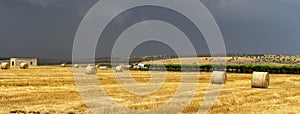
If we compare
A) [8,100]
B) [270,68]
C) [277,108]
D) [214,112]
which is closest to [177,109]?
[214,112]

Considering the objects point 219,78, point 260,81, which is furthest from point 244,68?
point 260,81

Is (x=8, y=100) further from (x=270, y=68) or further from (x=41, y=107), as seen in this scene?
(x=270, y=68)

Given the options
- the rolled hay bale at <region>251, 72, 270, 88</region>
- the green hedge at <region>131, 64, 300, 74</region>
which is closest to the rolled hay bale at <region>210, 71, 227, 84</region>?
the rolled hay bale at <region>251, 72, 270, 88</region>

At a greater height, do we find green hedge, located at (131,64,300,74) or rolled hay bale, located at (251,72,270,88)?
green hedge, located at (131,64,300,74)

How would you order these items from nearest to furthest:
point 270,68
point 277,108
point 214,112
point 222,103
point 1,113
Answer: point 1,113, point 214,112, point 277,108, point 222,103, point 270,68

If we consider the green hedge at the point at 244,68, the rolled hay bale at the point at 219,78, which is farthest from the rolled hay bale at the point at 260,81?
the green hedge at the point at 244,68

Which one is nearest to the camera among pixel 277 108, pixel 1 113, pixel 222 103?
pixel 1 113

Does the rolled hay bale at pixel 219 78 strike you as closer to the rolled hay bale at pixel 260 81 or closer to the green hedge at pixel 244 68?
the rolled hay bale at pixel 260 81

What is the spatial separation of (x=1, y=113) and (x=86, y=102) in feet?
12.7

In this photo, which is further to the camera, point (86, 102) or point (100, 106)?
point (86, 102)

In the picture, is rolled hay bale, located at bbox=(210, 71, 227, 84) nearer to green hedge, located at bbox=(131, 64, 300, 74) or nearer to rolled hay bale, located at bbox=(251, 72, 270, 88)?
rolled hay bale, located at bbox=(251, 72, 270, 88)

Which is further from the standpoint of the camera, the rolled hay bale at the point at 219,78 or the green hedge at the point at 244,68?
the green hedge at the point at 244,68

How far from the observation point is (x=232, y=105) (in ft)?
55.3

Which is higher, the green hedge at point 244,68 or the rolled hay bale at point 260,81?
the green hedge at point 244,68
